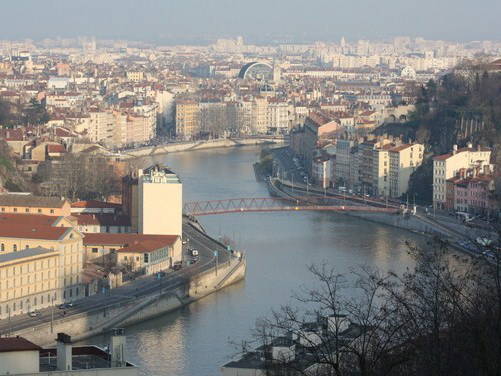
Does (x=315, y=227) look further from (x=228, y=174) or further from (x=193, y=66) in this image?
(x=193, y=66)

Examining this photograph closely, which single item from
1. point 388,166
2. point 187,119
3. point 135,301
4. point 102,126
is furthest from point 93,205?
point 187,119

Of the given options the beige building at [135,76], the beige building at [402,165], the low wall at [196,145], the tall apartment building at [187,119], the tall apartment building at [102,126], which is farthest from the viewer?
the beige building at [135,76]

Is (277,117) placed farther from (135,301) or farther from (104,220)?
(135,301)

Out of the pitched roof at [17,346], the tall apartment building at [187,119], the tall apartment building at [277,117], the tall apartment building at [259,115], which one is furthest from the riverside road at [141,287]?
the tall apartment building at [277,117]

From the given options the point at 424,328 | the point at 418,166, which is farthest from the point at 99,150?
the point at 424,328

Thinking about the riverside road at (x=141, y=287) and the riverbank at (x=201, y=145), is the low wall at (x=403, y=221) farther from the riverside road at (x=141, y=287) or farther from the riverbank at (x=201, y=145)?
the riverbank at (x=201, y=145)

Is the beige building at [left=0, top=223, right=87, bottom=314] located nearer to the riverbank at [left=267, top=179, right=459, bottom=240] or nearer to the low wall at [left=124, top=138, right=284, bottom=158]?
the riverbank at [left=267, top=179, right=459, bottom=240]

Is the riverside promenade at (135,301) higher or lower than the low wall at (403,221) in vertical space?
higher
